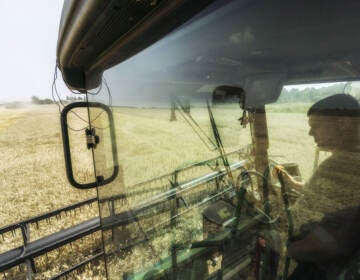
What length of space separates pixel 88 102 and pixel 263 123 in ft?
3.48

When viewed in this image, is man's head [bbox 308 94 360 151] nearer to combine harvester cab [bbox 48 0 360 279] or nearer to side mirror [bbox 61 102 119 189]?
combine harvester cab [bbox 48 0 360 279]

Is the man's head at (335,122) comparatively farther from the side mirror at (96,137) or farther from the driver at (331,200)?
the side mirror at (96,137)

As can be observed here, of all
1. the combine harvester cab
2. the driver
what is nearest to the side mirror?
the combine harvester cab

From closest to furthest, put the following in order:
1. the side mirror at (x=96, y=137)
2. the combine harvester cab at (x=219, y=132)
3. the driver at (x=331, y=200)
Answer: the combine harvester cab at (x=219, y=132)
the driver at (x=331, y=200)
the side mirror at (x=96, y=137)

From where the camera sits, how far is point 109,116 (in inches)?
52.6

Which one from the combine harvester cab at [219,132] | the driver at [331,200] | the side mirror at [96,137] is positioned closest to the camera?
the combine harvester cab at [219,132]

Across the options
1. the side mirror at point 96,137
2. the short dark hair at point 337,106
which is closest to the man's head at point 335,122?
the short dark hair at point 337,106

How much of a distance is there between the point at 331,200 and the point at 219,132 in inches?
21.6

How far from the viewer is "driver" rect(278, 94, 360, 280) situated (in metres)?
0.74

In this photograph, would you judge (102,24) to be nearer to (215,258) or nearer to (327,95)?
(327,95)

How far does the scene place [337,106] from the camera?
0.69m

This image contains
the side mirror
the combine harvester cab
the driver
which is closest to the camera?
the combine harvester cab

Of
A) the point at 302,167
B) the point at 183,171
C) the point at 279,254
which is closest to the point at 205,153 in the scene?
the point at 183,171

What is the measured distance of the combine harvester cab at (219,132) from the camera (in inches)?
25.1
